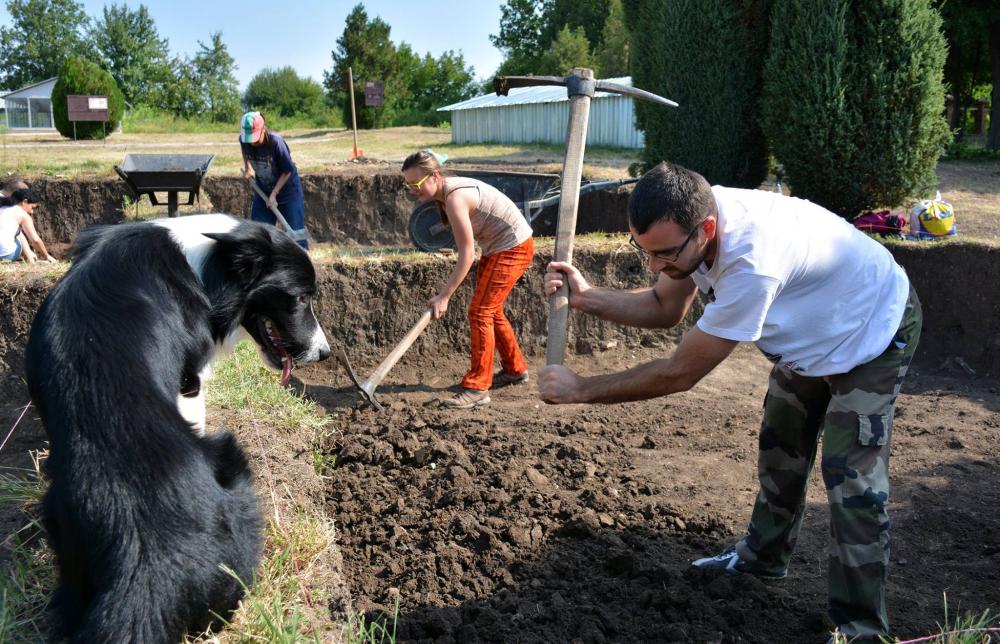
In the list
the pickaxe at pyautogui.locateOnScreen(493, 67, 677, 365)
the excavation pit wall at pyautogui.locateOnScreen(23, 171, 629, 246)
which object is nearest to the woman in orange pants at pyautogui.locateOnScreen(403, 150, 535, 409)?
the pickaxe at pyautogui.locateOnScreen(493, 67, 677, 365)

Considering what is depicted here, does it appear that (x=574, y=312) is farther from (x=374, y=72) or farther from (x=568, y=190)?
(x=374, y=72)

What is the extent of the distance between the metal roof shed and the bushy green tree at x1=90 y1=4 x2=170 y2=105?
35.2 metres

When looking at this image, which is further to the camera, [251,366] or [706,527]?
[251,366]

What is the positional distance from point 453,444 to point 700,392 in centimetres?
254

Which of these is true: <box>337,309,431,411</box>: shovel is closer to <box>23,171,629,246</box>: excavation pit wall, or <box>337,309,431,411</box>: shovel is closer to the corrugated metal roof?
<box>23,171,629,246</box>: excavation pit wall

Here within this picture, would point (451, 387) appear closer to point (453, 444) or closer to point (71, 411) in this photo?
point (453, 444)

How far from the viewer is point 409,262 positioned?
792 cm

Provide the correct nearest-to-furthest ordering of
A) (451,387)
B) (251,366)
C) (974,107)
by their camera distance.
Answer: (251,366) < (451,387) < (974,107)

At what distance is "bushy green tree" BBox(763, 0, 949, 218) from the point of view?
26.3ft

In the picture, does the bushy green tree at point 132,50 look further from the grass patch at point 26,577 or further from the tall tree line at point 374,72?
the grass patch at point 26,577

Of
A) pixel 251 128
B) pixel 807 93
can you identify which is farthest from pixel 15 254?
pixel 807 93

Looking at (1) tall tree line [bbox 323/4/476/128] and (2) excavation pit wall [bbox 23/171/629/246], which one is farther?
(1) tall tree line [bbox 323/4/476/128]

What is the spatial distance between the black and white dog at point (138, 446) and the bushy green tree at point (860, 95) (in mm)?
7157

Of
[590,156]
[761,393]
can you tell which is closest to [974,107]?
[590,156]
